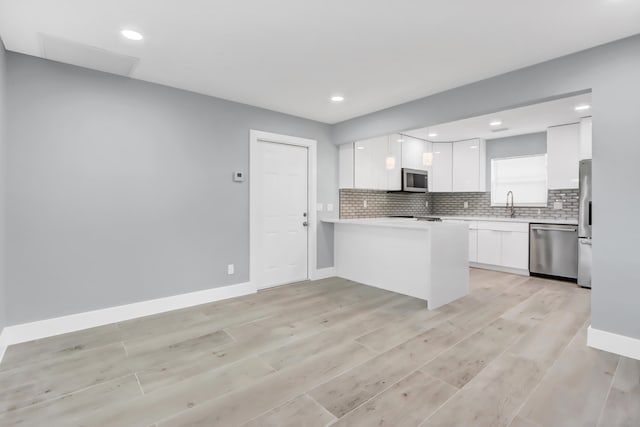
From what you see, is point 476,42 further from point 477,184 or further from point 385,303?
point 477,184

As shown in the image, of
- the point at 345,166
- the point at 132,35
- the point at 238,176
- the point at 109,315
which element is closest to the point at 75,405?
the point at 109,315

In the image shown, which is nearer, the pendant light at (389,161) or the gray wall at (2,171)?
the gray wall at (2,171)

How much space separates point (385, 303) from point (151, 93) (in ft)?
11.7

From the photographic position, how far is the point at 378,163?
18.1ft

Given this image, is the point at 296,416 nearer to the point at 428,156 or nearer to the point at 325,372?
the point at 325,372

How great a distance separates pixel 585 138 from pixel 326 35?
4414 mm

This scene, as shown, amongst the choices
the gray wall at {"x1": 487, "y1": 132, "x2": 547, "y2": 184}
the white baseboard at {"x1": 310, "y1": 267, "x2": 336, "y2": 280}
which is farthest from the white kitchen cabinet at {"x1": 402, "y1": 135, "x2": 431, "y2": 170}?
the white baseboard at {"x1": 310, "y1": 267, "x2": 336, "y2": 280}

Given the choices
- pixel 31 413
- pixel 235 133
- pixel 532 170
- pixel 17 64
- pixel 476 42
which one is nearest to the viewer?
pixel 31 413

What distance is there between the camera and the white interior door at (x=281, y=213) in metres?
4.38

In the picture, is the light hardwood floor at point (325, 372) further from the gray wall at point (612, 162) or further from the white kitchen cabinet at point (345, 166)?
the white kitchen cabinet at point (345, 166)

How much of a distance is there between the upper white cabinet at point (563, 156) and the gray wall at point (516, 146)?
550 millimetres

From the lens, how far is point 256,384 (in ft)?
6.97

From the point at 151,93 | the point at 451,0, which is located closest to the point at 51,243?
the point at 151,93

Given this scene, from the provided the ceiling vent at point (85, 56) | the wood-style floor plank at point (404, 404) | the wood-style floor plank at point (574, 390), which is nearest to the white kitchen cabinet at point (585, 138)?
the wood-style floor plank at point (574, 390)
